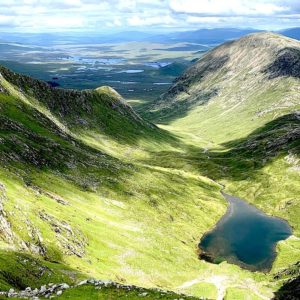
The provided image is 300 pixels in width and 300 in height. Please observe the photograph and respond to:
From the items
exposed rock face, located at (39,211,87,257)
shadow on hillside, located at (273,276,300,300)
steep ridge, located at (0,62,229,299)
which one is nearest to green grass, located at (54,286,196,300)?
steep ridge, located at (0,62,229,299)

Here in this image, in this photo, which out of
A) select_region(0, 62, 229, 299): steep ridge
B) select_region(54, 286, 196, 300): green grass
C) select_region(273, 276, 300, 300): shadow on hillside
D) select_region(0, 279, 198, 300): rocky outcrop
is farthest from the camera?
select_region(273, 276, 300, 300): shadow on hillside

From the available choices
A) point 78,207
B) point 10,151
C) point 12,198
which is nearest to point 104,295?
point 12,198

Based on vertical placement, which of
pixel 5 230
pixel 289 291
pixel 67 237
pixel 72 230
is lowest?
pixel 289 291

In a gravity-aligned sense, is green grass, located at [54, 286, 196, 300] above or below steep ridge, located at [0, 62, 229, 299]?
above

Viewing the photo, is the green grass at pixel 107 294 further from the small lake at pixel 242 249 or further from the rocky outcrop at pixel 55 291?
the small lake at pixel 242 249

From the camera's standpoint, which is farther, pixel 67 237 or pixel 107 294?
pixel 67 237

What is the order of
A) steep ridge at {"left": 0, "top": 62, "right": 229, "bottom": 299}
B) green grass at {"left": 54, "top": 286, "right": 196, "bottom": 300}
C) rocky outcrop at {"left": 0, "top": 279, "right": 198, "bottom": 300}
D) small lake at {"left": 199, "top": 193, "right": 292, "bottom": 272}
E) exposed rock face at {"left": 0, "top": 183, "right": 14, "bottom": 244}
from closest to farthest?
rocky outcrop at {"left": 0, "top": 279, "right": 198, "bottom": 300} → green grass at {"left": 54, "top": 286, "right": 196, "bottom": 300} → steep ridge at {"left": 0, "top": 62, "right": 229, "bottom": 299} → exposed rock face at {"left": 0, "top": 183, "right": 14, "bottom": 244} → small lake at {"left": 199, "top": 193, "right": 292, "bottom": 272}

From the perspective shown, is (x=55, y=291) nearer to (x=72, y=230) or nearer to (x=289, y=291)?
(x=72, y=230)

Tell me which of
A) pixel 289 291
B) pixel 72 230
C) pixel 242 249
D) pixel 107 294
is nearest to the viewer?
pixel 107 294

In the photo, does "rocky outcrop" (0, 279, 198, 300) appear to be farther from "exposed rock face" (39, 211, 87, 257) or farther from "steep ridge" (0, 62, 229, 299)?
"exposed rock face" (39, 211, 87, 257)

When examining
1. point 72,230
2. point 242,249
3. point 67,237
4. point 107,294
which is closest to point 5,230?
point 67,237

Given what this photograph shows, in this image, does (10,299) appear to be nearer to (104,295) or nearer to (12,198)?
(104,295)
